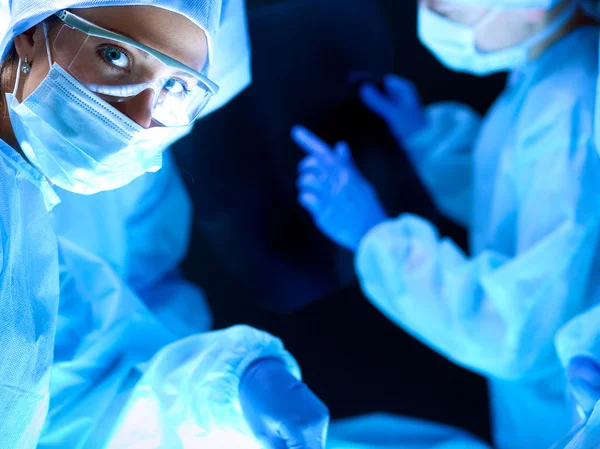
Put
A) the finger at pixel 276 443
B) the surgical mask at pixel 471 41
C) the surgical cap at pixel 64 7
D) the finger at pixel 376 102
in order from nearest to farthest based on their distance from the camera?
the surgical cap at pixel 64 7, the finger at pixel 276 443, the surgical mask at pixel 471 41, the finger at pixel 376 102

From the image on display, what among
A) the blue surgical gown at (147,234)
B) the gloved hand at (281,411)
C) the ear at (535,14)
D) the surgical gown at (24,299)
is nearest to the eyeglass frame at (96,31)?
the surgical gown at (24,299)

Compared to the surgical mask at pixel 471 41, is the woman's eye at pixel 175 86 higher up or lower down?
higher up

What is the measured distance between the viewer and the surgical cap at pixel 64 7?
78cm

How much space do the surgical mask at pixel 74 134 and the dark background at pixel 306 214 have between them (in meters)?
0.55

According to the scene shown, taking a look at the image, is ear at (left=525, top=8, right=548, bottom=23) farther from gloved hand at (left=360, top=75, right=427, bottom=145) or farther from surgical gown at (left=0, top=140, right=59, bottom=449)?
surgical gown at (left=0, top=140, right=59, bottom=449)

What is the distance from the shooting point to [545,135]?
A: 1229 mm

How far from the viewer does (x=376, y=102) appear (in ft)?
5.68

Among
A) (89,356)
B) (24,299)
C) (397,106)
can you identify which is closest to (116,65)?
(24,299)

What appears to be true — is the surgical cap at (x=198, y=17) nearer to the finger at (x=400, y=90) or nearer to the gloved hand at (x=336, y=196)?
the gloved hand at (x=336, y=196)

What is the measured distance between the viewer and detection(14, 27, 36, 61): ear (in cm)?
84

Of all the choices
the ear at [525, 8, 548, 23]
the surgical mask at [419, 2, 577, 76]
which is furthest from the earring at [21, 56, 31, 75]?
the ear at [525, 8, 548, 23]

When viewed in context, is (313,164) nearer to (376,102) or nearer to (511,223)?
(376,102)

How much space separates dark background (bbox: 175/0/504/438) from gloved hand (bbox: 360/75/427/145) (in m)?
0.03

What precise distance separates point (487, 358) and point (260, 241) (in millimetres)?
633
